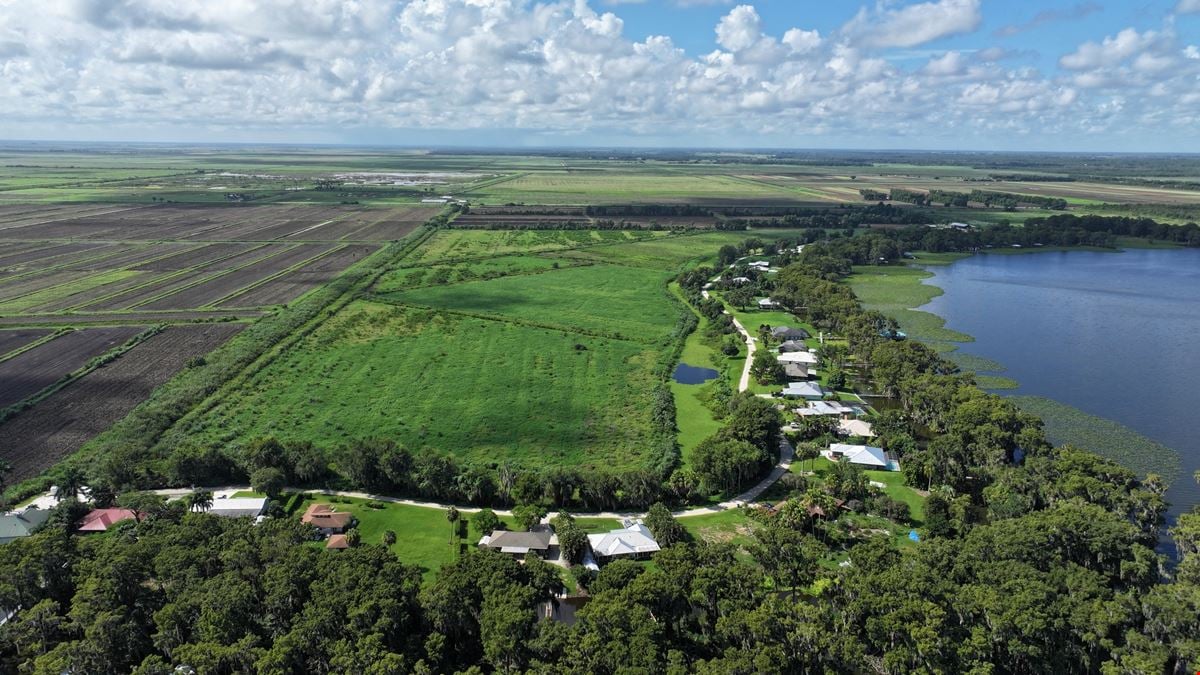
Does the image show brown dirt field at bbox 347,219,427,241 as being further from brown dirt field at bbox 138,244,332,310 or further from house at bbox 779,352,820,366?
house at bbox 779,352,820,366

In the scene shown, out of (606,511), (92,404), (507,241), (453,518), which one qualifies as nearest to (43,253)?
(507,241)

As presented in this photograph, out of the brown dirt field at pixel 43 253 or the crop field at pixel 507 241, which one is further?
the crop field at pixel 507 241

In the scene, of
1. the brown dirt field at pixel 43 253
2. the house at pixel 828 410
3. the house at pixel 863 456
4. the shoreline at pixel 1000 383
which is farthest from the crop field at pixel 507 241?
the house at pixel 863 456

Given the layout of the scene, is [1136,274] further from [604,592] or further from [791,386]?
[604,592]

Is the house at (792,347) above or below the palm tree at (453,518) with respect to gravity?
above

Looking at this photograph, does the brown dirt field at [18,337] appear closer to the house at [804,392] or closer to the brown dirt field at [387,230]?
the brown dirt field at [387,230]

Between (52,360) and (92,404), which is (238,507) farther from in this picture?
(52,360)
